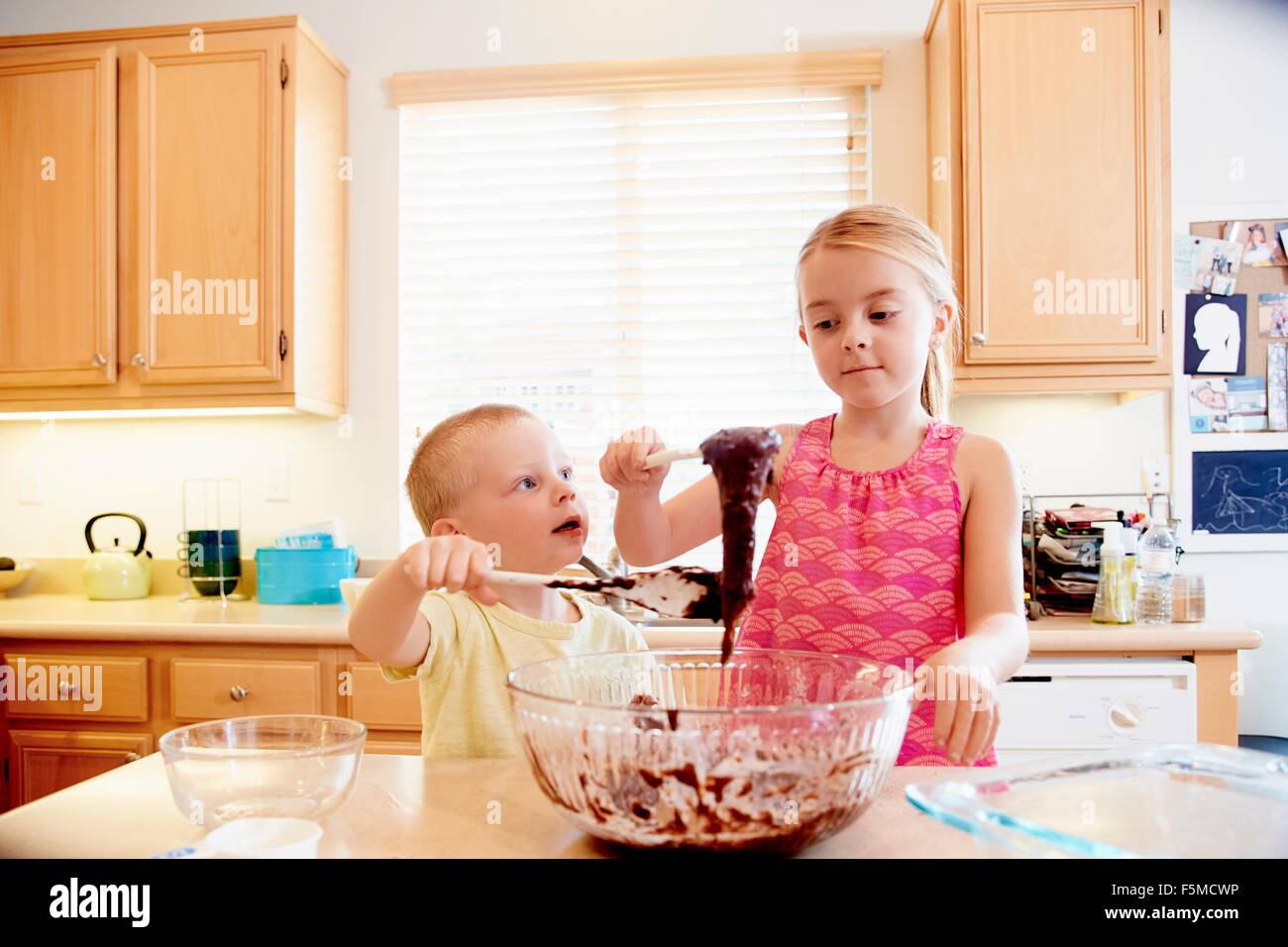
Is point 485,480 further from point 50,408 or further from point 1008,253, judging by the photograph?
point 50,408

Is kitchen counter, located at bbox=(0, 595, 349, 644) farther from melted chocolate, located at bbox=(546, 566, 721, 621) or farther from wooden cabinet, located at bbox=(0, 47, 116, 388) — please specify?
melted chocolate, located at bbox=(546, 566, 721, 621)

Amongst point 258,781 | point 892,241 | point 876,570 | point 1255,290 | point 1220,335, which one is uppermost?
point 1255,290

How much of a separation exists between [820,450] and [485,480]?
50 cm

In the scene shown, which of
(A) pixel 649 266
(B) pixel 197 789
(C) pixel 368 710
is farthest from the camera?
(A) pixel 649 266

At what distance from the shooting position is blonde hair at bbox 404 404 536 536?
118cm

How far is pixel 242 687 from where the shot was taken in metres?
2.21

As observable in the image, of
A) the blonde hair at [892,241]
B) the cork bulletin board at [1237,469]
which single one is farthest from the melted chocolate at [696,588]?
the cork bulletin board at [1237,469]

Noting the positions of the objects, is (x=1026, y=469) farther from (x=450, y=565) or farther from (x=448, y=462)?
(x=450, y=565)

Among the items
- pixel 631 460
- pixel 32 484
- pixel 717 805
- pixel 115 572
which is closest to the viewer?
pixel 717 805

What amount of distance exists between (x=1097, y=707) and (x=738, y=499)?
5.19ft

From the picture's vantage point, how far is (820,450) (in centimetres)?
134

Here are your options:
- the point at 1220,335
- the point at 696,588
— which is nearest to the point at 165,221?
the point at 696,588
